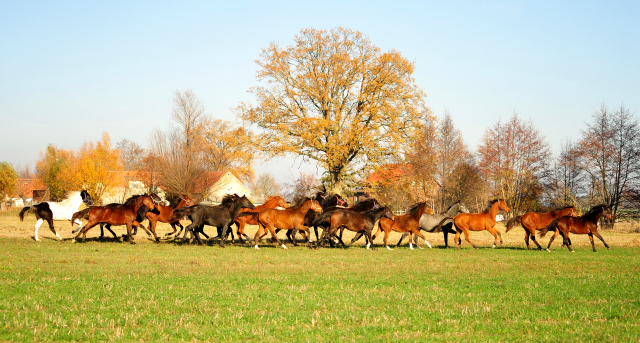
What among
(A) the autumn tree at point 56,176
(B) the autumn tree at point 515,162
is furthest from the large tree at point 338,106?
(A) the autumn tree at point 56,176

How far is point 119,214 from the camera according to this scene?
64.4 feet

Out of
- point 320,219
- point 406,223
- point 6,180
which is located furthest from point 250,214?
point 6,180

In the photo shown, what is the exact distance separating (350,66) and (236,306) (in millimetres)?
31985

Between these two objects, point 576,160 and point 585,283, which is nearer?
point 585,283

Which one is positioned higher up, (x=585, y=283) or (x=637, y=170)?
(x=637, y=170)

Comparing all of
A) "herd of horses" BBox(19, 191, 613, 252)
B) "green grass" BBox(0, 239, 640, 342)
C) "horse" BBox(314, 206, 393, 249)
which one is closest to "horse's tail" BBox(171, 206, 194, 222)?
"herd of horses" BBox(19, 191, 613, 252)

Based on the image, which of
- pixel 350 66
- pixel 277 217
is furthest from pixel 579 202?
pixel 277 217

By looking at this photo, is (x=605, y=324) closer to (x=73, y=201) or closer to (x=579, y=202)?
(x=73, y=201)

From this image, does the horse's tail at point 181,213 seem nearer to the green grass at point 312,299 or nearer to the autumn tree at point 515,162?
the green grass at point 312,299

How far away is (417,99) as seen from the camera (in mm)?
38688

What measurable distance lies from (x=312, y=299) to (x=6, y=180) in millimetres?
70336

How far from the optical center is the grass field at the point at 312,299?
22.2 feet

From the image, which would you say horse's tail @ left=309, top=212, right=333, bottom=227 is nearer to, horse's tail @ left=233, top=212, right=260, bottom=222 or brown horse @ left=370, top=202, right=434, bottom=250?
brown horse @ left=370, top=202, right=434, bottom=250

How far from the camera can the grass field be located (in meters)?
6.77
